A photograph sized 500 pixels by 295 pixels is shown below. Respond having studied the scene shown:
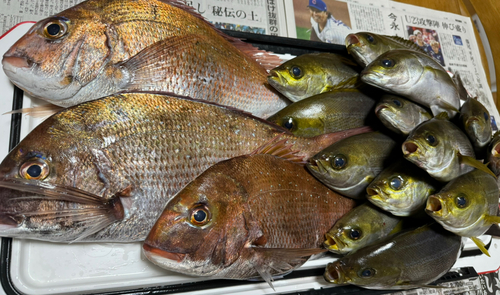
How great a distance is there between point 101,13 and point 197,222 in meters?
0.66

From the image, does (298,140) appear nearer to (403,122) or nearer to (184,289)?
(403,122)

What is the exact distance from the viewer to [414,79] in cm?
113

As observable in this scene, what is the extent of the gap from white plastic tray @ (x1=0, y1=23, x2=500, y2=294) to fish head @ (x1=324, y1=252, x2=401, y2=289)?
228 millimetres

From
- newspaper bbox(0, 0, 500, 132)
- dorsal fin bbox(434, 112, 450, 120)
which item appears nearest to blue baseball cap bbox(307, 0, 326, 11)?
newspaper bbox(0, 0, 500, 132)

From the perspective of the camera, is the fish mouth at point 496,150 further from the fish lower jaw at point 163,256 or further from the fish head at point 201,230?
the fish lower jaw at point 163,256

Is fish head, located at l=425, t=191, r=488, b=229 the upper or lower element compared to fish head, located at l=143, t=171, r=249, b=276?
lower

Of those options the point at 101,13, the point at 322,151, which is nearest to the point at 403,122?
the point at 322,151

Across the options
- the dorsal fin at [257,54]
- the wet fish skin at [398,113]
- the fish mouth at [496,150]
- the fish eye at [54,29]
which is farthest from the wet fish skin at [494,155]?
the fish eye at [54,29]

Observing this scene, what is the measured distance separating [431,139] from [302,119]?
0.40 metres

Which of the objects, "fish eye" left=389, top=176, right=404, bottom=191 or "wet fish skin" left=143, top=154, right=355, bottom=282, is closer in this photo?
"wet fish skin" left=143, top=154, right=355, bottom=282

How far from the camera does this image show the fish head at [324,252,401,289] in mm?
989

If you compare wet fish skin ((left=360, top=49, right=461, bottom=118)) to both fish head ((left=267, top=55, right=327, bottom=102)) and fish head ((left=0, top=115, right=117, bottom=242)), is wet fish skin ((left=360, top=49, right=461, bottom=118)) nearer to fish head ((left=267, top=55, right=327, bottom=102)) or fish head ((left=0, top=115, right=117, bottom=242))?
fish head ((left=267, top=55, right=327, bottom=102))

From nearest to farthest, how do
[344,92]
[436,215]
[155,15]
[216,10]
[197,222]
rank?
1. [197,222]
2. [436,215]
3. [155,15]
4. [344,92]
5. [216,10]

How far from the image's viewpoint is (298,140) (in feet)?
3.59
